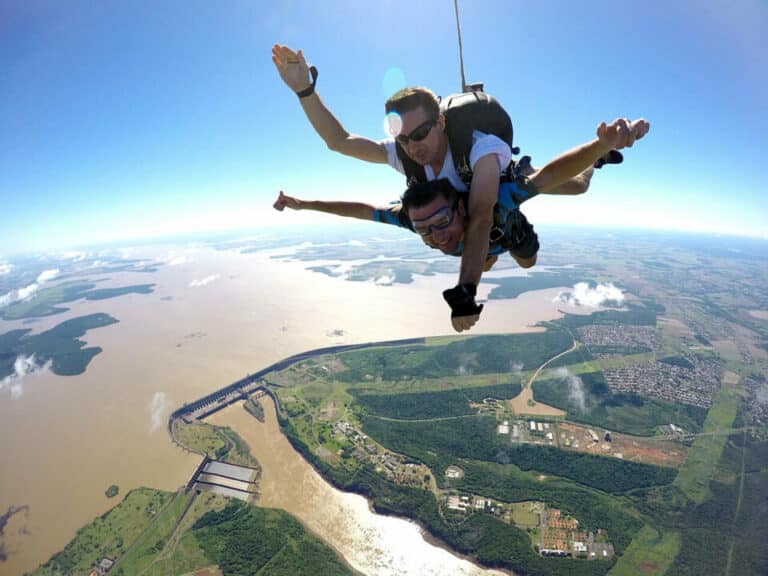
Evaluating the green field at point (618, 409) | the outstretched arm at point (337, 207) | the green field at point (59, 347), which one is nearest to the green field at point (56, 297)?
the green field at point (59, 347)

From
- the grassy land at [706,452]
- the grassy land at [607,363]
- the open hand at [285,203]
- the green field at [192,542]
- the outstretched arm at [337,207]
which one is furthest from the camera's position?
the grassy land at [607,363]

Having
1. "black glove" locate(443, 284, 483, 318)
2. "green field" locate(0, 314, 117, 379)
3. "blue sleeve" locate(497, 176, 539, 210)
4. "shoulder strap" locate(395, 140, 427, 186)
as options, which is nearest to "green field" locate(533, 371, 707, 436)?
"blue sleeve" locate(497, 176, 539, 210)

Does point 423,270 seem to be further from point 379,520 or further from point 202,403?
point 379,520

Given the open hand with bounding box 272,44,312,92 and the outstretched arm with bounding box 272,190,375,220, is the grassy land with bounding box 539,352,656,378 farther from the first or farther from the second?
the open hand with bounding box 272,44,312,92

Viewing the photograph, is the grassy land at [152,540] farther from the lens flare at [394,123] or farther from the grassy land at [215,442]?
the lens flare at [394,123]

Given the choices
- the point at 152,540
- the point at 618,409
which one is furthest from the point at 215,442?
the point at 618,409

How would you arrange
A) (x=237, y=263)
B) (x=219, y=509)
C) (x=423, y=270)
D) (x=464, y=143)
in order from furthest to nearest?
(x=237, y=263) → (x=423, y=270) → (x=219, y=509) → (x=464, y=143)

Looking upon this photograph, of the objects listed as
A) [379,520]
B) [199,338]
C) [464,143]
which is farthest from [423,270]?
[464,143]
